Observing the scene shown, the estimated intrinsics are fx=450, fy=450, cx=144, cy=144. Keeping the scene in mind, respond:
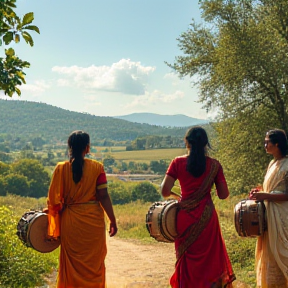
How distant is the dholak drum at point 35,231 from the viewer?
17.6ft

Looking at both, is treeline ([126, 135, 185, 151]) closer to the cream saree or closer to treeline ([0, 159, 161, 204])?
treeline ([0, 159, 161, 204])

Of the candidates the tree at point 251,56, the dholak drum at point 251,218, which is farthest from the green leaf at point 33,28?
the tree at point 251,56

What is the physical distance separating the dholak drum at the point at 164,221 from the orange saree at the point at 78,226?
0.69 meters

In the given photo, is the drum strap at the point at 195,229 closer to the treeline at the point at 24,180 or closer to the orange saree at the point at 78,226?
the orange saree at the point at 78,226

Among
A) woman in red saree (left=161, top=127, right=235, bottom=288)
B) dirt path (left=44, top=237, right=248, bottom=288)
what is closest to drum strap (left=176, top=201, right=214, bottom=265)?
woman in red saree (left=161, top=127, right=235, bottom=288)

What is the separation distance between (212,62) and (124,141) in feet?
462

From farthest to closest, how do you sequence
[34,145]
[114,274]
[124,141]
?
[124,141] < [34,145] < [114,274]

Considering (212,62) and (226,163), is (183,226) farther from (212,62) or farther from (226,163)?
(212,62)

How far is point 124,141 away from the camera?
156 meters

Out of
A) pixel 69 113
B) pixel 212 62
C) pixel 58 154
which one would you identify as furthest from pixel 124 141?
pixel 212 62

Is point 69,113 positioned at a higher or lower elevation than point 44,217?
higher

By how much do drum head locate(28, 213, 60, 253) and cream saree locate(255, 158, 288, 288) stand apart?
2.63 metres

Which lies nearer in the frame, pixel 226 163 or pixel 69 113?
pixel 226 163

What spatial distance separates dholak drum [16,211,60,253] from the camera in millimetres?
5352
